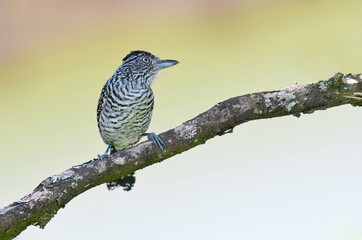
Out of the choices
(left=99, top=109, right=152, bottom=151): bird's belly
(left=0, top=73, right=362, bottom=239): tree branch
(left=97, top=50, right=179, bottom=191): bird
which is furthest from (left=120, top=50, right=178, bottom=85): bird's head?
(left=0, top=73, right=362, bottom=239): tree branch

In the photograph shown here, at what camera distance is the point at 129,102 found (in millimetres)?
3945

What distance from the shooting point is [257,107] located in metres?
3.19

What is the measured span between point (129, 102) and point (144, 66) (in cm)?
31

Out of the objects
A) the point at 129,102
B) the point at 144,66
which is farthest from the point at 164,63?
the point at 129,102

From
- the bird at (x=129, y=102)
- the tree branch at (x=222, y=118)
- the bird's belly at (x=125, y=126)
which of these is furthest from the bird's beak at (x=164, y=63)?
the tree branch at (x=222, y=118)

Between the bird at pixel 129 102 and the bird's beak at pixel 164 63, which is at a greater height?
the bird's beak at pixel 164 63

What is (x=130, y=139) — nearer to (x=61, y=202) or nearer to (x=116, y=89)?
(x=116, y=89)

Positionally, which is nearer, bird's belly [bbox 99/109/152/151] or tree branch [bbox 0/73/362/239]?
tree branch [bbox 0/73/362/239]

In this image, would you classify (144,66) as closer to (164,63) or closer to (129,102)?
(164,63)

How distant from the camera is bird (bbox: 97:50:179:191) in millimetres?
3963

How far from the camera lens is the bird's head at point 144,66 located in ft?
13.4

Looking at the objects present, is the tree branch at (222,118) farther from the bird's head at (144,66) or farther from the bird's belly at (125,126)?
the bird's head at (144,66)

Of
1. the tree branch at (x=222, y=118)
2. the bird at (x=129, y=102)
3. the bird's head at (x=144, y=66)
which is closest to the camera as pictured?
the tree branch at (x=222, y=118)

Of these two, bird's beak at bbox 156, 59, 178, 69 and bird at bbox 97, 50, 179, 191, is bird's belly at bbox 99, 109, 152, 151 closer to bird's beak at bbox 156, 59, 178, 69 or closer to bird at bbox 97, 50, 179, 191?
bird at bbox 97, 50, 179, 191
